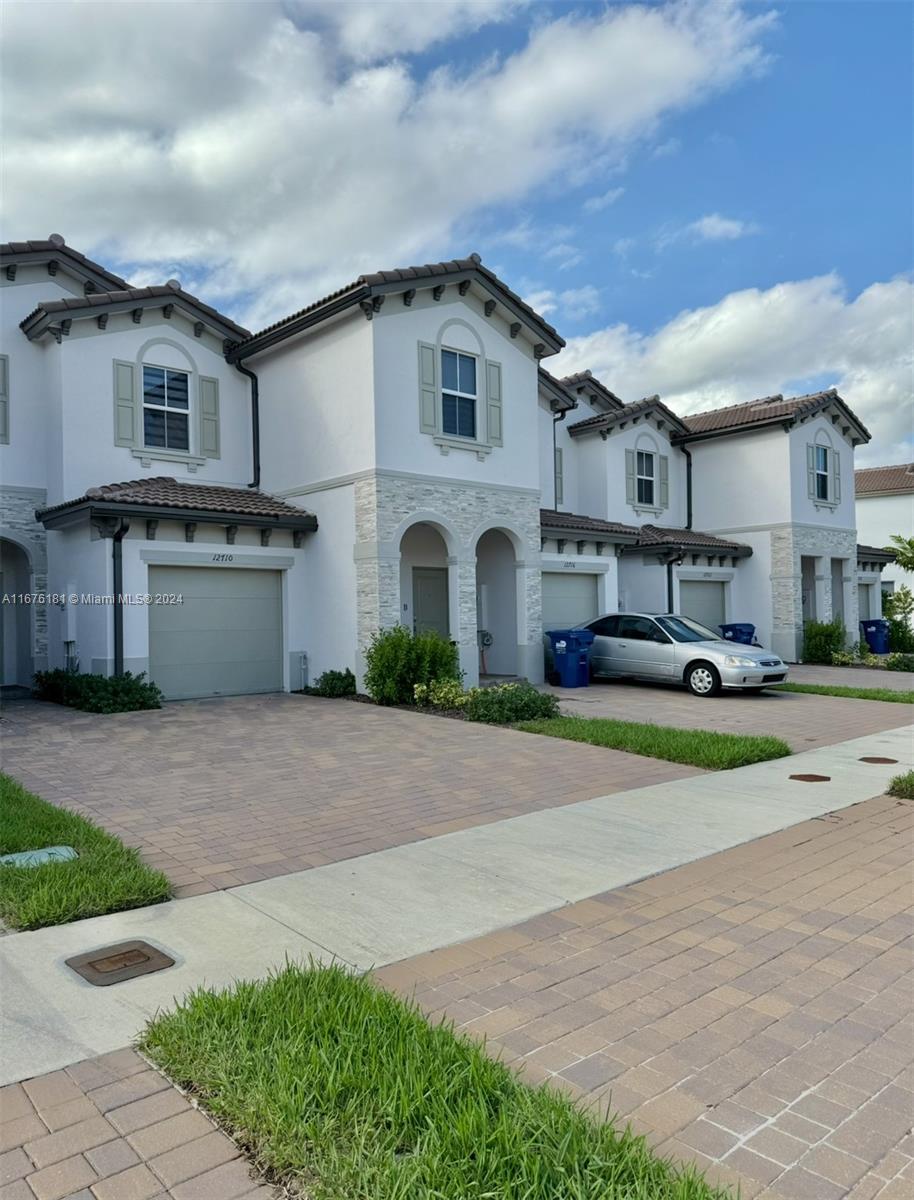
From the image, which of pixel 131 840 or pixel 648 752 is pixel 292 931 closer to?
pixel 131 840

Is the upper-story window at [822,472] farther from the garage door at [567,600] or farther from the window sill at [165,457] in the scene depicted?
the window sill at [165,457]

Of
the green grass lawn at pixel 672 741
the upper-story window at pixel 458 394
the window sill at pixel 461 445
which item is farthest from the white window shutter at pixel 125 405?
the green grass lawn at pixel 672 741

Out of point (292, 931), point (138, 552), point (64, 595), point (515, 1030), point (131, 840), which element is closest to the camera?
point (515, 1030)

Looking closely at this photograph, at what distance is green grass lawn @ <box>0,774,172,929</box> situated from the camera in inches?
181

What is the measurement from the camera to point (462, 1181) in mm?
2396

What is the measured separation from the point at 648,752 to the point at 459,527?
24.3ft

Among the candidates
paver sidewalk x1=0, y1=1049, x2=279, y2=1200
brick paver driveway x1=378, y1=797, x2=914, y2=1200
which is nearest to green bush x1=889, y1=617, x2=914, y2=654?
brick paver driveway x1=378, y1=797, x2=914, y2=1200

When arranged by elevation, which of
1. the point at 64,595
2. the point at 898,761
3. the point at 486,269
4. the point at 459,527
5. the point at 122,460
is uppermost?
the point at 486,269

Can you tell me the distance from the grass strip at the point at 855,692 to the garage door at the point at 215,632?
9876 millimetres

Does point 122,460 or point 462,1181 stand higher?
point 122,460

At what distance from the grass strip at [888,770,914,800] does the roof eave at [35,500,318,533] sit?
10.8 m

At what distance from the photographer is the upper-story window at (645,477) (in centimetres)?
2359

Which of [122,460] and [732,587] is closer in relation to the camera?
[122,460]

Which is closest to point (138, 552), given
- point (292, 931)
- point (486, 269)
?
point (486, 269)
